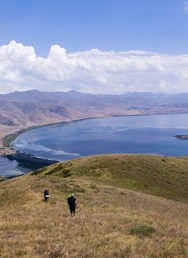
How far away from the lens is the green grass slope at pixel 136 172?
58.5m

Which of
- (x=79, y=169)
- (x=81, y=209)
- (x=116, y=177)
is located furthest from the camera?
(x=79, y=169)

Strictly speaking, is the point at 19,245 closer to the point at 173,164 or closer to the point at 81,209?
the point at 81,209

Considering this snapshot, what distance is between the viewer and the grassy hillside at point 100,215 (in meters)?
16.5

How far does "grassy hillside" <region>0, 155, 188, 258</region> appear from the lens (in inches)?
651

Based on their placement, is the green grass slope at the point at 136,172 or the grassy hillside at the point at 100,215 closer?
the grassy hillside at the point at 100,215

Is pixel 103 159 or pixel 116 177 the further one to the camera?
pixel 103 159

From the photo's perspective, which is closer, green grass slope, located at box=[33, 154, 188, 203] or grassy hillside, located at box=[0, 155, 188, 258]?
grassy hillside, located at box=[0, 155, 188, 258]

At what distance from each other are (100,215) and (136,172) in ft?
120

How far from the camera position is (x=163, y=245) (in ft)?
56.6

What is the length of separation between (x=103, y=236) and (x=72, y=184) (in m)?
27.7

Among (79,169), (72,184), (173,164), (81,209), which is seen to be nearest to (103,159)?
(79,169)

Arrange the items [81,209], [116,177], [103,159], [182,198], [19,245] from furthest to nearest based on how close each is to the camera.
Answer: [103,159] → [116,177] → [182,198] → [81,209] → [19,245]

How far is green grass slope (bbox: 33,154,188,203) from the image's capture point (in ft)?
192

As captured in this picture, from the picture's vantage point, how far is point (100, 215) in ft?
93.2
